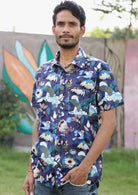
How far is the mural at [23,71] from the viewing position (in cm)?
697

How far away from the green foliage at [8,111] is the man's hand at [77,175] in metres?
4.61

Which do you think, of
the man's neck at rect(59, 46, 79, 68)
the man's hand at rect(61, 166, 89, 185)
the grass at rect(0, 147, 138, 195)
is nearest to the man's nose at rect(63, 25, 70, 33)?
the man's neck at rect(59, 46, 79, 68)

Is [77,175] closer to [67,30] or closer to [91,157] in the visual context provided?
[91,157]

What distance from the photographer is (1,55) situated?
6984mm

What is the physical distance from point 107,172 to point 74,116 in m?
3.77

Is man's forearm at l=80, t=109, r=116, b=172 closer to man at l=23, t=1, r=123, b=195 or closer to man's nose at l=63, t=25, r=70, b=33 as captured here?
man at l=23, t=1, r=123, b=195

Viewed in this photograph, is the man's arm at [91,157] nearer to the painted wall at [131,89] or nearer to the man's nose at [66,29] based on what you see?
the man's nose at [66,29]

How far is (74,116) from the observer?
5.91 feet

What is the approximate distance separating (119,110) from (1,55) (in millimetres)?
2689

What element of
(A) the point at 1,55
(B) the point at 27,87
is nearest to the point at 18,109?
(B) the point at 27,87

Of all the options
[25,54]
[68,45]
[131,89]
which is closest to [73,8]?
[68,45]

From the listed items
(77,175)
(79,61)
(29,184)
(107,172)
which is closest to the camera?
(77,175)

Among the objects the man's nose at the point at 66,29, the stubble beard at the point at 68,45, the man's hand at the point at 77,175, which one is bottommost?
the man's hand at the point at 77,175

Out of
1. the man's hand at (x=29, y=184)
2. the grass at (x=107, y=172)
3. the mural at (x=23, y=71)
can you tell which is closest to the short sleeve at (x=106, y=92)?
the man's hand at (x=29, y=184)
